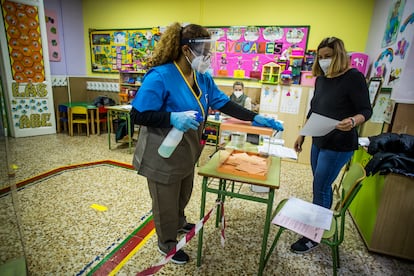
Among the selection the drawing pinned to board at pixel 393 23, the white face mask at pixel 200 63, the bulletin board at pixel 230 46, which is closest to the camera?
the white face mask at pixel 200 63

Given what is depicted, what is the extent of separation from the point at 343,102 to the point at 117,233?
1.97m

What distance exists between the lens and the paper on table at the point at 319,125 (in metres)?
1.47

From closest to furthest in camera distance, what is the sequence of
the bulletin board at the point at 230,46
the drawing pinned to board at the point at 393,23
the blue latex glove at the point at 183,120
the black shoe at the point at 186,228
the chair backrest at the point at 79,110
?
the blue latex glove at the point at 183,120 < the black shoe at the point at 186,228 < the drawing pinned to board at the point at 393,23 < the bulletin board at the point at 230,46 < the chair backrest at the point at 79,110

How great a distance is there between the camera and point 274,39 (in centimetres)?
391

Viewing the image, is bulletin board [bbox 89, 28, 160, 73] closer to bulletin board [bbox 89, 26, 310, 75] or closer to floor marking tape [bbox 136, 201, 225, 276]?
bulletin board [bbox 89, 26, 310, 75]

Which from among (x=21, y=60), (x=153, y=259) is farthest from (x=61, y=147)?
(x=153, y=259)

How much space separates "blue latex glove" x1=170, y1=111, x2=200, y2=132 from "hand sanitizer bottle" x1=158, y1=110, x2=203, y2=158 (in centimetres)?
4

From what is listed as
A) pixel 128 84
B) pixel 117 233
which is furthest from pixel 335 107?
pixel 128 84

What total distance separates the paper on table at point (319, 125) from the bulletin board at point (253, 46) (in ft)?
8.23

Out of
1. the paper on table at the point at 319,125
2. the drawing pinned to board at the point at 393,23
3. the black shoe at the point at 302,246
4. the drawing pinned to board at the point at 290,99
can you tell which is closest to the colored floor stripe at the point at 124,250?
the black shoe at the point at 302,246

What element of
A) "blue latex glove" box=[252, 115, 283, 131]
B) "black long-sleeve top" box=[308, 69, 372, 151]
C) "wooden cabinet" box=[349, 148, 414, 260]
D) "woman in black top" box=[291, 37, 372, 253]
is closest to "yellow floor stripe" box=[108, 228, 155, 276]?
"blue latex glove" box=[252, 115, 283, 131]

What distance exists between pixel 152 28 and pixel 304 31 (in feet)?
9.34

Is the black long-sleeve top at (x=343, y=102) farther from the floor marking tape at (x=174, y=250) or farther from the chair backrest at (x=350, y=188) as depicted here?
the floor marking tape at (x=174, y=250)

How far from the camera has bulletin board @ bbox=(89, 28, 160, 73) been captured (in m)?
4.79
